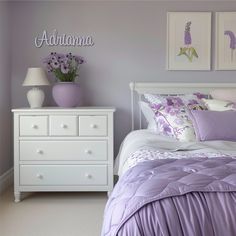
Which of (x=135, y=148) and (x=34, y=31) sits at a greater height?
(x=34, y=31)

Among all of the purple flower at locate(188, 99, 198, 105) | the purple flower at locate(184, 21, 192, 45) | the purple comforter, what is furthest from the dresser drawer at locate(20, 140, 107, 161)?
the purple comforter

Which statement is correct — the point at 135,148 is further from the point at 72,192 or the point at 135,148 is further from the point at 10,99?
the point at 10,99

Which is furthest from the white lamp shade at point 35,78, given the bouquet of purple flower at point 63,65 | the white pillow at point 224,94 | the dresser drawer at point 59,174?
the white pillow at point 224,94

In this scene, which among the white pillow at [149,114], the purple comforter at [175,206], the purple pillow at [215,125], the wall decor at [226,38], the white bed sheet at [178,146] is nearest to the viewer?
the purple comforter at [175,206]

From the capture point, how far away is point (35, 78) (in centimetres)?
378

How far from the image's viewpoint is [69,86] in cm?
378

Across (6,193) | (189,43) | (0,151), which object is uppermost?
(189,43)

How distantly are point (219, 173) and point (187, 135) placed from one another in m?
1.28

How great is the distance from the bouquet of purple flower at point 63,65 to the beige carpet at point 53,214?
45.5 inches

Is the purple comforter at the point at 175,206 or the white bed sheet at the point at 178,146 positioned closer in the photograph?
the purple comforter at the point at 175,206

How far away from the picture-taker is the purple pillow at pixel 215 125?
301 centimetres

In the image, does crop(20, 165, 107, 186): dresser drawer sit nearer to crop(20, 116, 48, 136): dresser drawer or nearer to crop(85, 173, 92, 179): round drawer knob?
crop(85, 173, 92, 179): round drawer knob

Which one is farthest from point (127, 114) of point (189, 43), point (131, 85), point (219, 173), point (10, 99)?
point (219, 173)

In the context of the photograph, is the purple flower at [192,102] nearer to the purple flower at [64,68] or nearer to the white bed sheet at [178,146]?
the white bed sheet at [178,146]
